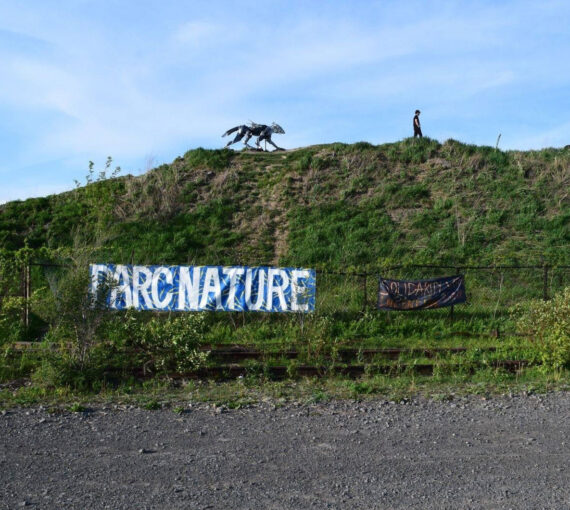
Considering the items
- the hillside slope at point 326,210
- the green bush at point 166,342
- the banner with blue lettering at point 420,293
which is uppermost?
Result: the hillside slope at point 326,210

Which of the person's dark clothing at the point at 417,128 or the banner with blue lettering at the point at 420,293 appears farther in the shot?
the person's dark clothing at the point at 417,128

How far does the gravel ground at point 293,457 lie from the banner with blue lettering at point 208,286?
246 inches

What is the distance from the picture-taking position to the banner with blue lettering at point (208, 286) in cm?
1398

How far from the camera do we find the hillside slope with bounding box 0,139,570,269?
20328 mm

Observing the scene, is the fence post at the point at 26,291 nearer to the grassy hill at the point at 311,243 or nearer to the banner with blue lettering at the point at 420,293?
the grassy hill at the point at 311,243

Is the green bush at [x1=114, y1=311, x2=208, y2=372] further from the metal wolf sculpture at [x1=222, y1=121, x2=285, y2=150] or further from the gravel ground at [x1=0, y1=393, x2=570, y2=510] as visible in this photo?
the metal wolf sculpture at [x1=222, y1=121, x2=285, y2=150]

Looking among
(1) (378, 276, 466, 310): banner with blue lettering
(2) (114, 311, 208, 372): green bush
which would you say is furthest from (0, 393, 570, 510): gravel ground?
(1) (378, 276, 466, 310): banner with blue lettering

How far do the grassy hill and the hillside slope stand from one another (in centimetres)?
9

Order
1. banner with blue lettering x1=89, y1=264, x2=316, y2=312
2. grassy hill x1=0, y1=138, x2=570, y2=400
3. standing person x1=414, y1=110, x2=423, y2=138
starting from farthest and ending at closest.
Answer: standing person x1=414, y1=110, x2=423, y2=138, banner with blue lettering x1=89, y1=264, x2=316, y2=312, grassy hill x1=0, y1=138, x2=570, y2=400

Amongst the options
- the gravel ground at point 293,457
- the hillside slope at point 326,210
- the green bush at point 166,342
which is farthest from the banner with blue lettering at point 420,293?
the gravel ground at point 293,457

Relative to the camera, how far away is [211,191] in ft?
83.5

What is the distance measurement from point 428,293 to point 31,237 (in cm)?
1539

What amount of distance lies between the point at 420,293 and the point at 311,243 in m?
7.07

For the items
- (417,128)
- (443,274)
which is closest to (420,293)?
(443,274)
